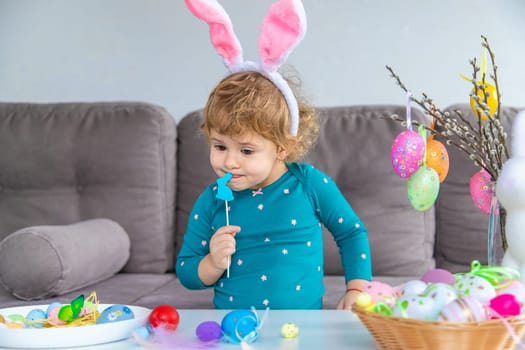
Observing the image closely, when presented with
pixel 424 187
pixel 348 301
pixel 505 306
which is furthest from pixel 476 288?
pixel 348 301

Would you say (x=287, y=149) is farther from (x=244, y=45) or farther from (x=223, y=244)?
(x=244, y=45)

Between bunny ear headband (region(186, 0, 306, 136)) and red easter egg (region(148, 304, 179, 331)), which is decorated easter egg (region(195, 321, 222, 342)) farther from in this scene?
bunny ear headband (region(186, 0, 306, 136))

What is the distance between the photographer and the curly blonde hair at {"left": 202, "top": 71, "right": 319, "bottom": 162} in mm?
1325

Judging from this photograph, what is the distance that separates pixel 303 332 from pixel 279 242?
0.47m

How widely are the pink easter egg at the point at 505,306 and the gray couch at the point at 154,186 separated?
119 cm

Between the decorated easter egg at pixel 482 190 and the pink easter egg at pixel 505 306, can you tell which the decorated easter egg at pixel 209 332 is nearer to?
the pink easter egg at pixel 505 306

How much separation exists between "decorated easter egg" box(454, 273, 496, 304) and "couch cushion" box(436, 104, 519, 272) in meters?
1.27

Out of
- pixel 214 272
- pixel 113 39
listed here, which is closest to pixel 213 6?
pixel 214 272

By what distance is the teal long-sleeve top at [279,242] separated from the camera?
1406 millimetres

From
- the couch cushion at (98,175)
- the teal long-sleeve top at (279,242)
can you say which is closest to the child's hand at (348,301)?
the teal long-sleeve top at (279,242)

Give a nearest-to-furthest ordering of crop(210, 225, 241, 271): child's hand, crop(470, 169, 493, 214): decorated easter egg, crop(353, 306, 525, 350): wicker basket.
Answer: crop(353, 306, 525, 350): wicker basket
crop(470, 169, 493, 214): decorated easter egg
crop(210, 225, 241, 271): child's hand

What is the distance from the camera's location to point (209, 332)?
3.00 feet

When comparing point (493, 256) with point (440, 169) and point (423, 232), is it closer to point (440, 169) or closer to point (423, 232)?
point (440, 169)

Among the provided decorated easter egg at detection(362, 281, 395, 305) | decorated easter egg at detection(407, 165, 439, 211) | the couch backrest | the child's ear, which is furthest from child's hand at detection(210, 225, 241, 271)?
the couch backrest
